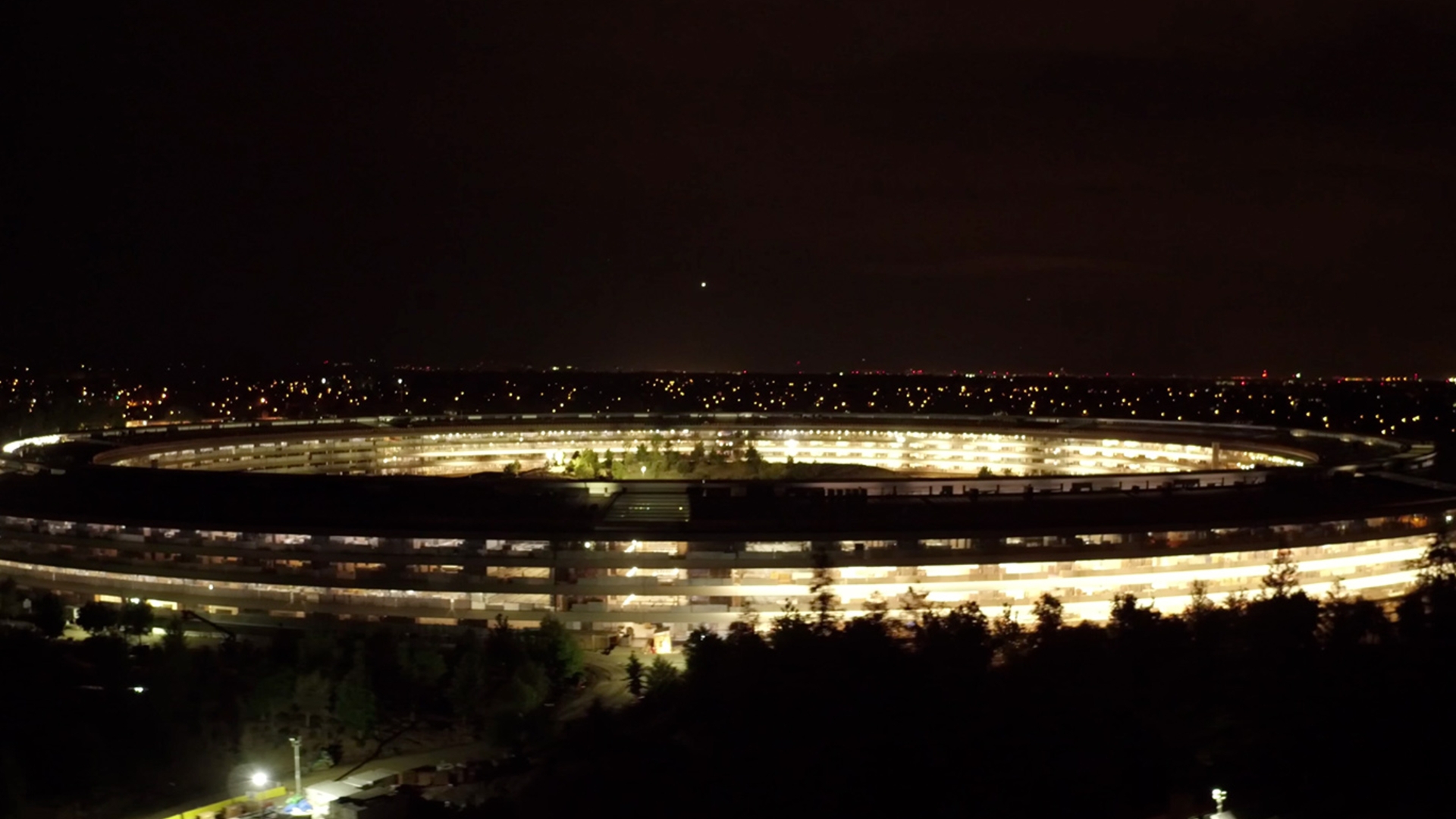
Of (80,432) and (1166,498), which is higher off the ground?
(80,432)

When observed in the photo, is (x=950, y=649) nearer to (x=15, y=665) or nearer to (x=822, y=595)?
(x=822, y=595)

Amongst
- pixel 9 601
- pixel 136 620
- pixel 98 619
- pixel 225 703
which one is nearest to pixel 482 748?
pixel 225 703

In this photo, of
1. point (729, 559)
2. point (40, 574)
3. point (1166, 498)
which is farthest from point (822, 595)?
point (40, 574)

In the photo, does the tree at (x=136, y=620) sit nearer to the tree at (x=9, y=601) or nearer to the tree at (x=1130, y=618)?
the tree at (x=9, y=601)

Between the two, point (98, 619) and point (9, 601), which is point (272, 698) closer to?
point (98, 619)

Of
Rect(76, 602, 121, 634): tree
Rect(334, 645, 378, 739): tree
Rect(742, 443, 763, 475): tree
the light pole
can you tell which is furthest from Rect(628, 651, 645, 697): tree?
Rect(742, 443, 763, 475): tree

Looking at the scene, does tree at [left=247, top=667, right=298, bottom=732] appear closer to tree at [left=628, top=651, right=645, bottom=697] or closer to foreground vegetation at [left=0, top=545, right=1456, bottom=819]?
foreground vegetation at [left=0, top=545, right=1456, bottom=819]
